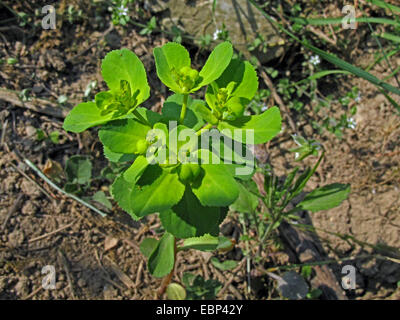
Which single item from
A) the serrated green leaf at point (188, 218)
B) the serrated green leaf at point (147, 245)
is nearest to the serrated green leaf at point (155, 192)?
the serrated green leaf at point (188, 218)

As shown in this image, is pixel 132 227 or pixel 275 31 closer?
pixel 132 227

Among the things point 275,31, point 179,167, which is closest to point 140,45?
point 275,31

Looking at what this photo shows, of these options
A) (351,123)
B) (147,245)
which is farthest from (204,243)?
(351,123)

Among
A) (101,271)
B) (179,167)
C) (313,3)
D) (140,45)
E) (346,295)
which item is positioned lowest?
(346,295)

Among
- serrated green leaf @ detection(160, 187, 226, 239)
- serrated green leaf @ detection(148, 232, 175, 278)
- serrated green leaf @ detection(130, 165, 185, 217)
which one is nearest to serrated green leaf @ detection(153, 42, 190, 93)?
serrated green leaf @ detection(130, 165, 185, 217)
